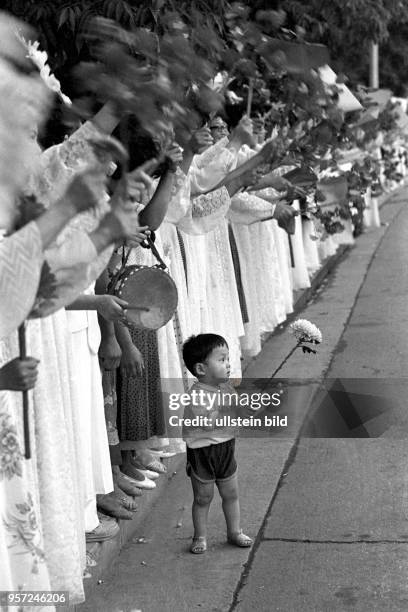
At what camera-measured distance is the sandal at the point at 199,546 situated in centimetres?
510

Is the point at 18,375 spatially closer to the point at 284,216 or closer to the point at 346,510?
the point at 346,510

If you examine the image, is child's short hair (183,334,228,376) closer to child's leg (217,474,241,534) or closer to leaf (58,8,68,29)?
child's leg (217,474,241,534)

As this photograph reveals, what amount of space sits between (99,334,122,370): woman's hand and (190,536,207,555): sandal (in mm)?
864

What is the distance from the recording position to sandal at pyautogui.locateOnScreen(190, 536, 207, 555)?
5098 millimetres

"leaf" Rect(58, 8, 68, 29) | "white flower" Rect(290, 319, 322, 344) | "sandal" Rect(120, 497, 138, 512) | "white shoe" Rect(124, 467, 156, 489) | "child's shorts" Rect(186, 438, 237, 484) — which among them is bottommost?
"white shoe" Rect(124, 467, 156, 489)

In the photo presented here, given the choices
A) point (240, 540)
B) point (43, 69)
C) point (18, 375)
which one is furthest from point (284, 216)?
point (18, 375)

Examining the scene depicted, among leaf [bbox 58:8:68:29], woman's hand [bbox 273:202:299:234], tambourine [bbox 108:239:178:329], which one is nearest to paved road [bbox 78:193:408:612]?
tambourine [bbox 108:239:178:329]

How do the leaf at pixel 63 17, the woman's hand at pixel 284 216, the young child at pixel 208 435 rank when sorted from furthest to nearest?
the woman's hand at pixel 284 216, the leaf at pixel 63 17, the young child at pixel 208 435

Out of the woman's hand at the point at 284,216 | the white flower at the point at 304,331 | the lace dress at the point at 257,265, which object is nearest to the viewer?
the white flower at the point at 304,331

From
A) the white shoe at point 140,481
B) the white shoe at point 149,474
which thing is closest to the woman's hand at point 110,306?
the white shoe at point 140,481

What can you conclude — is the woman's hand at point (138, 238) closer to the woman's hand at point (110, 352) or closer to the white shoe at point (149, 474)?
the woman's hand at point (110, 352)

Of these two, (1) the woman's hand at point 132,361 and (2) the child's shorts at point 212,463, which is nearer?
(2) the child's shorts at point 212,463

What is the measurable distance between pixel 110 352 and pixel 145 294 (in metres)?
0.40

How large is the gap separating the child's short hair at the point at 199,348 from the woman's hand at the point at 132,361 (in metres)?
0.28
